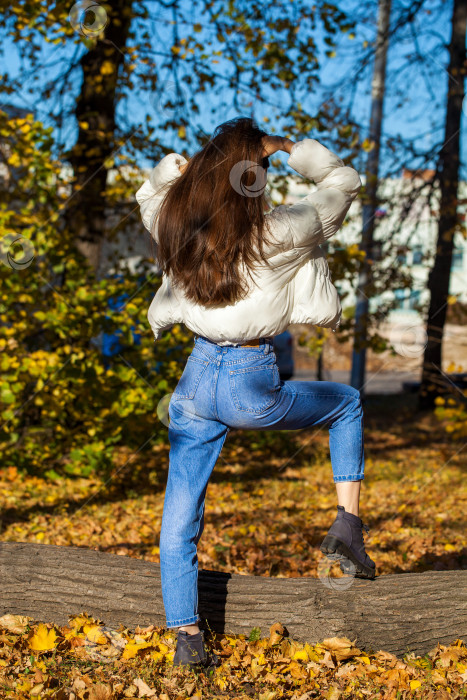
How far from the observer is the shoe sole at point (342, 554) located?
2465 millimetres

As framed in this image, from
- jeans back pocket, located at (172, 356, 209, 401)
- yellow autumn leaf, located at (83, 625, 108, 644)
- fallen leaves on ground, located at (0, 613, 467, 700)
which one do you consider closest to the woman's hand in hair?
jeans back pocket, located at (172, 356, 209, 401)

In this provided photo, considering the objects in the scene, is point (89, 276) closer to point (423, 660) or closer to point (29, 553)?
point (29, 553)

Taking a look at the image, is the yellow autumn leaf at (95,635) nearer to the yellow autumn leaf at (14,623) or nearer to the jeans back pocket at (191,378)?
the yellow autumn leaf at (14,623)

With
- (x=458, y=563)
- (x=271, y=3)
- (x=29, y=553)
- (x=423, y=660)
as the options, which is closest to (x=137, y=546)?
(x=29, y=553)

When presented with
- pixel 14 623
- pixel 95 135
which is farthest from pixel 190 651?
pixel 95 135

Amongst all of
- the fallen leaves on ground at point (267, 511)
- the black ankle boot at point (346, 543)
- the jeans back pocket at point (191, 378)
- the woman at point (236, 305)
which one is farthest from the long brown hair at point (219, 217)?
the fallen leaves on ground at point (267, 511)

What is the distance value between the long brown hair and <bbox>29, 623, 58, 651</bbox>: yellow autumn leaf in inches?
60.0

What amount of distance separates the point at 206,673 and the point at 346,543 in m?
0.72

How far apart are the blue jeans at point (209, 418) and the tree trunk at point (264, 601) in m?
0.39

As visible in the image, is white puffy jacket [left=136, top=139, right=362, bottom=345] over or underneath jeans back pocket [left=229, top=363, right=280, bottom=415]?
over

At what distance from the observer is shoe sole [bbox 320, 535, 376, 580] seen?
8.09 ft

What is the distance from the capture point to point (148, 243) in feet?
8.70

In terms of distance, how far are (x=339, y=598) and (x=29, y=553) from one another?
142 cm

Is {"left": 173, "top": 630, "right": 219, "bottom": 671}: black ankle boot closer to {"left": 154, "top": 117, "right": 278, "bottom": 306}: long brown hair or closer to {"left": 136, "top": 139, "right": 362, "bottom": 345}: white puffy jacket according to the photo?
{"left": 136, "top": 139, "right": 362, "bottom": 345}: white puffy jacket
